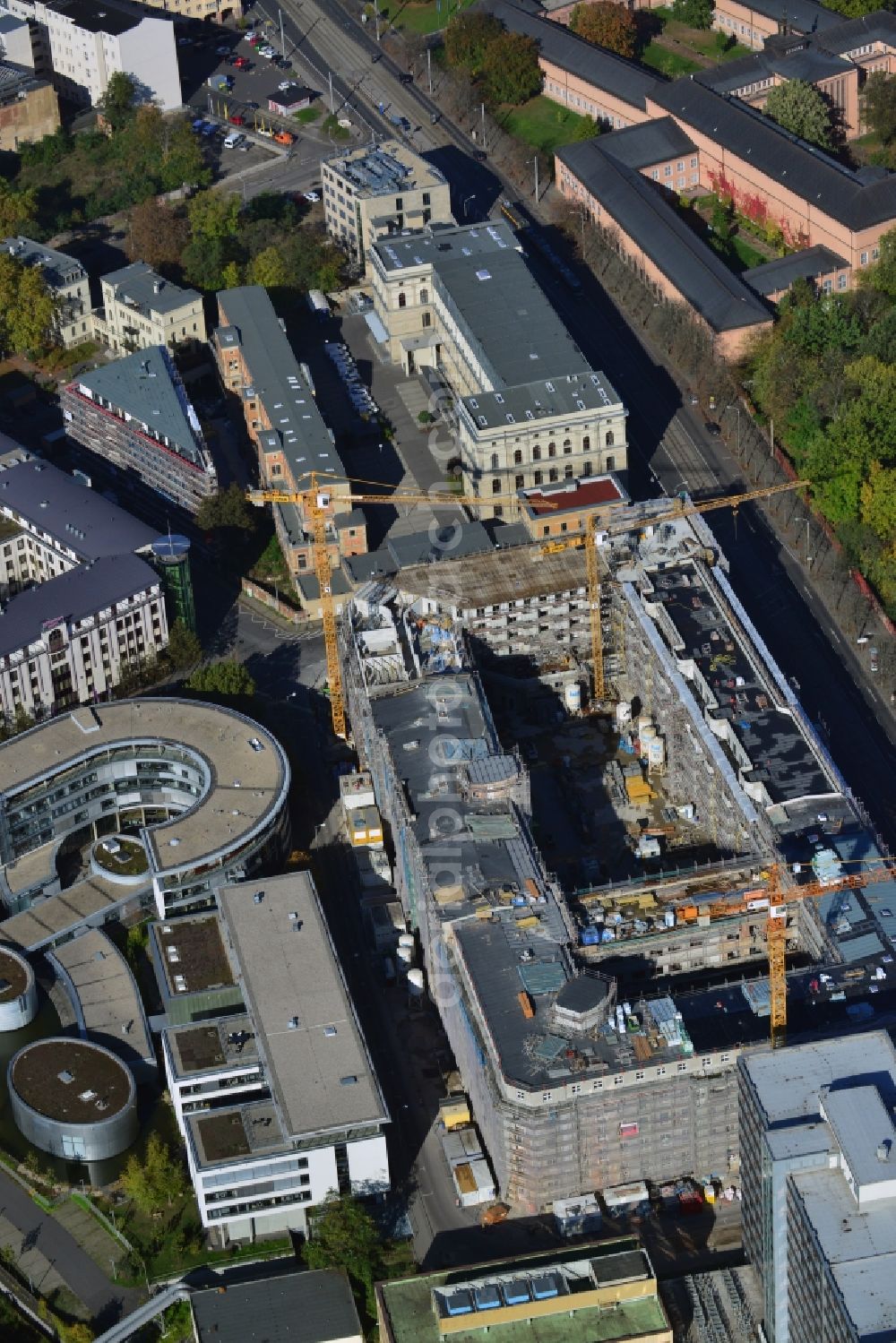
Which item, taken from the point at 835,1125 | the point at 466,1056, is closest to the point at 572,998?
the point at 466,1056

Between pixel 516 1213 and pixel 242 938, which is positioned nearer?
pixel 516 1213

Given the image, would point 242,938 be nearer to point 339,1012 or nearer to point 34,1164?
point 339,1012

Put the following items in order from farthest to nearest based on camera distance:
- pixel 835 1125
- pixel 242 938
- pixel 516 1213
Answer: pixel 242 938 → pixel 516 1213 → pixel 835 1125

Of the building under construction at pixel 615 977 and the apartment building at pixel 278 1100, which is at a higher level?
the building under construction at pixel 615 977

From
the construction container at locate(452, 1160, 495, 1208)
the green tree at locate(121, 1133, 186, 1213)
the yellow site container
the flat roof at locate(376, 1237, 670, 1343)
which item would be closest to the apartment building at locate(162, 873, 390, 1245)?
the green tree at locate(121, 1133, 186, 1213)

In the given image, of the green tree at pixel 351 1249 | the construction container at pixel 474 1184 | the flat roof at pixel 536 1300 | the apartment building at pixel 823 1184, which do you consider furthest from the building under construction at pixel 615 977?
the green tree at pixel 351 1249

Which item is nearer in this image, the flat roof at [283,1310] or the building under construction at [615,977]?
the flat roof at [283,1310]

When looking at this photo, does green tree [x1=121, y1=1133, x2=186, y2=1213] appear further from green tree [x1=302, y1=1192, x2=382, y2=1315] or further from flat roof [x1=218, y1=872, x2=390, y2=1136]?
green tree [x1=302, y1=1192, x2=382, y2=1315]

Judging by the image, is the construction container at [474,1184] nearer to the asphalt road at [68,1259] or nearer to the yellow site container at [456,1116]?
the yellow site container at [456,1116]
